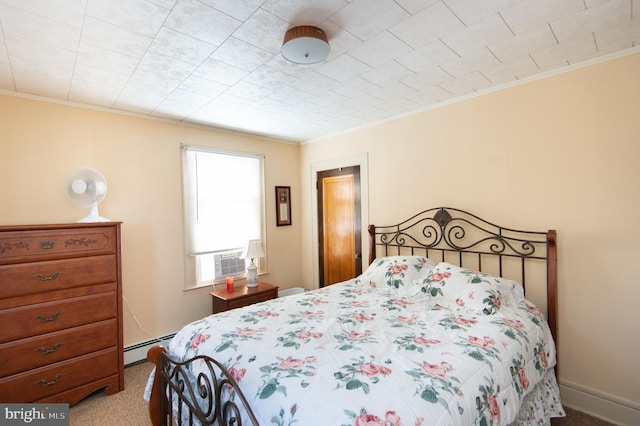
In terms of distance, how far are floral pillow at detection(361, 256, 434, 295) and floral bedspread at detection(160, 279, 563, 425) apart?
279 millimetres

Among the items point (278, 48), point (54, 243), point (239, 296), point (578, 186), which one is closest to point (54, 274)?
point (54, 243)

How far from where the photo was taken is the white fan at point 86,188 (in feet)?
7.67

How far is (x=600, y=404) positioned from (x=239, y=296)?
307 centimetres

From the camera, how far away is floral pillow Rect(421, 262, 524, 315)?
6.66ft

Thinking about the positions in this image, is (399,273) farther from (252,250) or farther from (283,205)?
(283,205)

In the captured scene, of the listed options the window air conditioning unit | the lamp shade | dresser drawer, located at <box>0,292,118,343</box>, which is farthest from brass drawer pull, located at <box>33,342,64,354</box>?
the lamp shade

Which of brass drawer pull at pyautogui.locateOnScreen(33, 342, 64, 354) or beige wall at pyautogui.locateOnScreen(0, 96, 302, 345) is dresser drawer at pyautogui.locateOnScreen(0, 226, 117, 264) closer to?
beige wall at pyautogui.locateOnScreen(0, 96, 302, 345)

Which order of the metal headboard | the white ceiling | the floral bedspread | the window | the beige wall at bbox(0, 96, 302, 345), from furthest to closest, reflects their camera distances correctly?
the window < the beige wall at bbox(0, 96, 302, 345) < the metal headboard < the white ceiling < the floral bedspread

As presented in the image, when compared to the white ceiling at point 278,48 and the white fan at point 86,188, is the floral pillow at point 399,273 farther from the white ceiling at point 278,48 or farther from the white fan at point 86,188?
the white fan at point 86,188

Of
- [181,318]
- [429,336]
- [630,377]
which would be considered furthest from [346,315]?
[181,318]

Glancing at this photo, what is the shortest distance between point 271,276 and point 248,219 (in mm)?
867

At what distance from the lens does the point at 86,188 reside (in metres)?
2.40

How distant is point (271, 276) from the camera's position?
160 inches

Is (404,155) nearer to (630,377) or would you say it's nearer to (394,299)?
(394,299)
